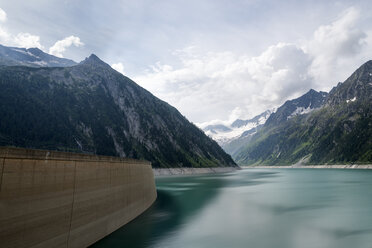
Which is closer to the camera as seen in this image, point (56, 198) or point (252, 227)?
point (56, 198)

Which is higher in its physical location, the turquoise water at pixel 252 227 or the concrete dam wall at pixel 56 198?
the concrete dam wall at pixel 56 198

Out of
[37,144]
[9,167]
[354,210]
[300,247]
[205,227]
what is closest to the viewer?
Result: [9,167]

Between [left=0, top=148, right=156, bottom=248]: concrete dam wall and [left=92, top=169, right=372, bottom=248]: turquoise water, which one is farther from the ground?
[left=0, top=148, right=156, bottom=248]: concrete dam wall

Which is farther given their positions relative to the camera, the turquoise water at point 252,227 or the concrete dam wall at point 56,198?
the turquoise water at point 252,227

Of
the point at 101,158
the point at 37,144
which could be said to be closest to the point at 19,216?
the point at 101,158

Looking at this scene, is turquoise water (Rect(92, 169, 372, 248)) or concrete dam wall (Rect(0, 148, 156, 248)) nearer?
concrete dam wall (Rect(0, 148, 156, 248))

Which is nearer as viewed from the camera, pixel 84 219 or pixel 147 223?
pixel 84 219

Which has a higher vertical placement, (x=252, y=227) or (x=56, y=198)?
(x=56, y=198)

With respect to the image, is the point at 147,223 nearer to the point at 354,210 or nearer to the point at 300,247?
the point at 300,247
